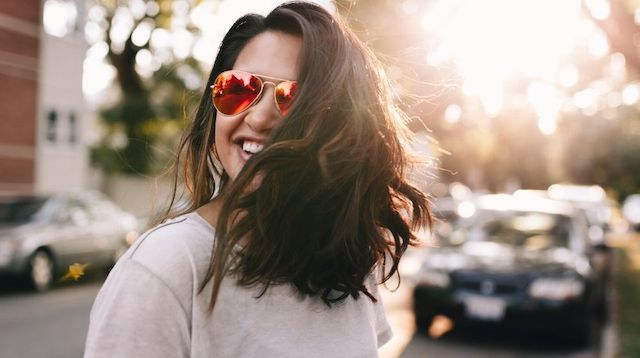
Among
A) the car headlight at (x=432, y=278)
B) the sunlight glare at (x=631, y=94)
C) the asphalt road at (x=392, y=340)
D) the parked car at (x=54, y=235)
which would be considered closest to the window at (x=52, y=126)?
the parked car at (x=54, y=235)

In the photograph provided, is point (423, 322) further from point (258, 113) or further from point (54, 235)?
point (258, 113)

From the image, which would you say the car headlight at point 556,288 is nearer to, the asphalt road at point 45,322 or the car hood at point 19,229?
the asphalt road at point 45,322

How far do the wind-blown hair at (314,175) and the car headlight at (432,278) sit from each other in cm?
628

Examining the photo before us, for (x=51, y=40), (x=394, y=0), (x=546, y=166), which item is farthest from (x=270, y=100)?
(x=546, y=166)

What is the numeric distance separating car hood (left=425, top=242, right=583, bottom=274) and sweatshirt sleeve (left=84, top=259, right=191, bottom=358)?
689cm

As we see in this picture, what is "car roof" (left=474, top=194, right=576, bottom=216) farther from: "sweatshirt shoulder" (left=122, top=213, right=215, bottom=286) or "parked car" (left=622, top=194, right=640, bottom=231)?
"parked car" (left=622, top=194, right=640, bottom=231)

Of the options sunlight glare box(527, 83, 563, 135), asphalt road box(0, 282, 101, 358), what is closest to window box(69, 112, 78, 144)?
asphalt road box(0, 282, 101, 358)

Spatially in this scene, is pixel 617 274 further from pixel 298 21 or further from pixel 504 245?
pixel 298 21

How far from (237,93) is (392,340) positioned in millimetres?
6889

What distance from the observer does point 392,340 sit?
8.11 m

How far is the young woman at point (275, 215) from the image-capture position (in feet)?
4.08

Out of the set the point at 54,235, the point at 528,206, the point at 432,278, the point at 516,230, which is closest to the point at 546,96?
the point at 528,206

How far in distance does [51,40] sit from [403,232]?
22072 mm

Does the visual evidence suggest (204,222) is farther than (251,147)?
No
